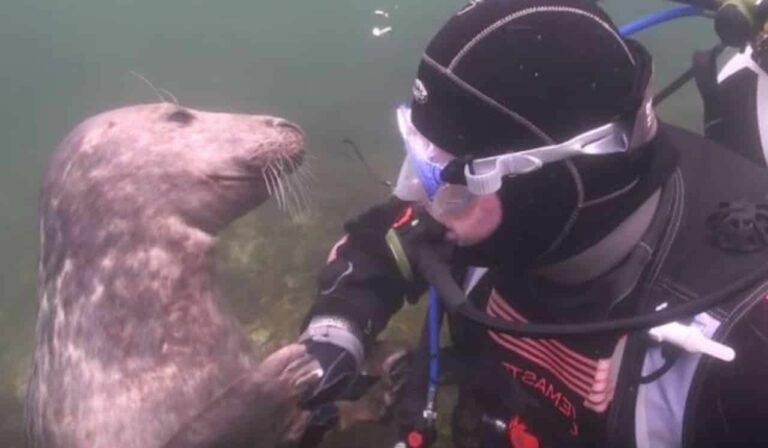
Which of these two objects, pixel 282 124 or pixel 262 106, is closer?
pixel 282 124

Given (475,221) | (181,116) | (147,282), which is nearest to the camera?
(475,221)

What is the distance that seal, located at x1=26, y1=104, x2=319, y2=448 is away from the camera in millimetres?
3330

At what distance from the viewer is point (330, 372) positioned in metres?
2.87

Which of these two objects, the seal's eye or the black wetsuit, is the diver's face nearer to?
the black wetsuit

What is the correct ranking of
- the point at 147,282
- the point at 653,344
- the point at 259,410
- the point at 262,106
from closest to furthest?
the point at 653,344 → the point at 259,410 → the point at 147,282 → the point at 262,106

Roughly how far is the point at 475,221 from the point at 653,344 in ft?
2.12

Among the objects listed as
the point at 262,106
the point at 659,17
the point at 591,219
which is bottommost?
the point at 262,106

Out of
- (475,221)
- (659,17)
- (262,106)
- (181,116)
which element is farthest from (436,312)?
(262,106)

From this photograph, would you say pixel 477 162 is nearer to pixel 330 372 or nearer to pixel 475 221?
pixel 475 221

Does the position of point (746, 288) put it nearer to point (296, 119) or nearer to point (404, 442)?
point (404, 442)

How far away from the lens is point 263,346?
20.1ft

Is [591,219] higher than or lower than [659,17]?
lower

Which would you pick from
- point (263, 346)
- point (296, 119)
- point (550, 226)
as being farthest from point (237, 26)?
point (550, 226)

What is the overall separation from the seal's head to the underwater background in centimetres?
72
